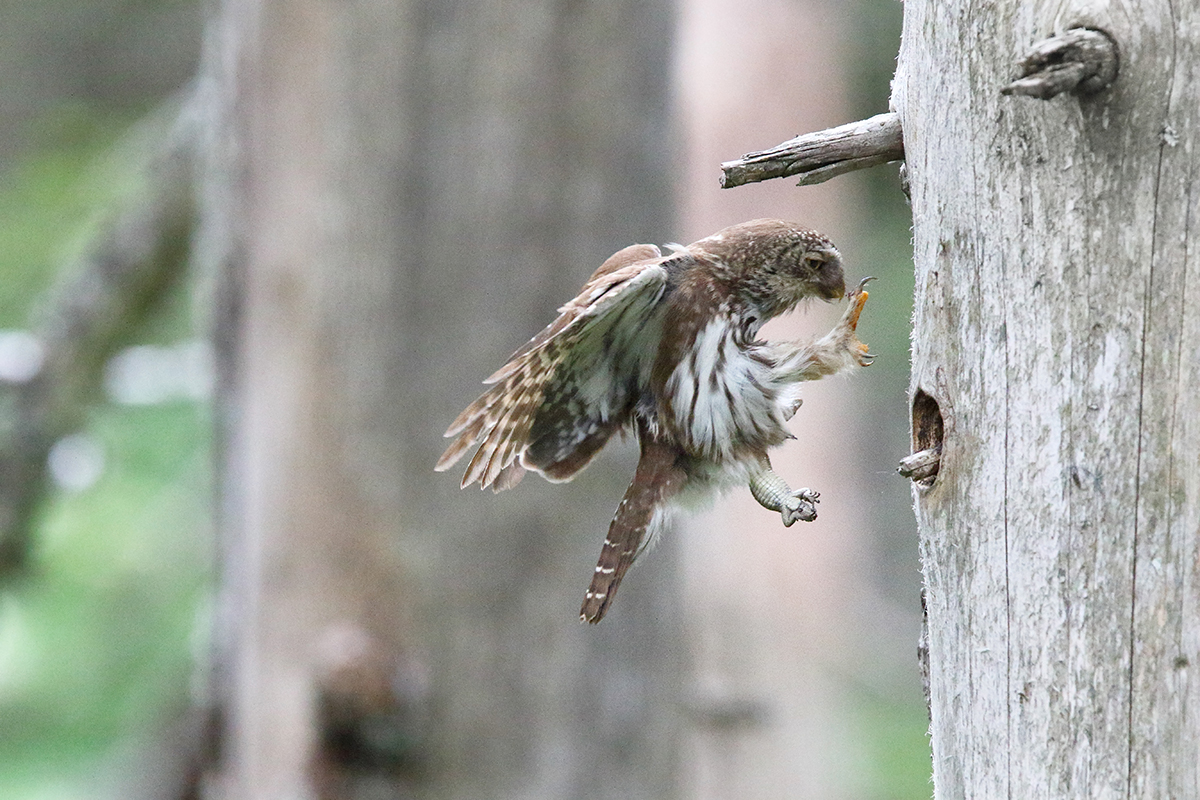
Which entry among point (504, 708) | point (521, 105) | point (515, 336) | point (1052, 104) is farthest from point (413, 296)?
point (1052, 104)

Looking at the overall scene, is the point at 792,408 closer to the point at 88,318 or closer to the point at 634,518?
the point at 634,518

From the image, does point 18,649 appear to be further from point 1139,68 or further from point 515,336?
point 1139,68

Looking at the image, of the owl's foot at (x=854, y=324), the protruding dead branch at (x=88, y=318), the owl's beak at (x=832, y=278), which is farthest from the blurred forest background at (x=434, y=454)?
the owl's foot at (x=854, y=324)

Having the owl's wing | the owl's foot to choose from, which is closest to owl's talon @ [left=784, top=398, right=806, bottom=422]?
the owl's foot

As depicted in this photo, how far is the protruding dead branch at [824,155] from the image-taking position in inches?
75.5

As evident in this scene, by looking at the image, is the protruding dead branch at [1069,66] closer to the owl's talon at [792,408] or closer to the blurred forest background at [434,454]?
the owl's talon at [792,408]

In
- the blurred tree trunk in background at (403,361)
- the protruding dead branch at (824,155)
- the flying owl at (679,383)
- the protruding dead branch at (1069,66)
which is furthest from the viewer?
the blurred tree trunk in background at (403,361)

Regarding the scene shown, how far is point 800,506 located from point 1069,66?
990mm

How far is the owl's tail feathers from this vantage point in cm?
236

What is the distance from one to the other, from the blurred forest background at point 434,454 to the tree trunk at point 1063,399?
321 centimetres

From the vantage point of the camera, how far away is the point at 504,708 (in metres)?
5.18

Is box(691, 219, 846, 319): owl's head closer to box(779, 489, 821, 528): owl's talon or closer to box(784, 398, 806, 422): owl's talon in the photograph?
box(784, 398, 806, 422): owl's talon

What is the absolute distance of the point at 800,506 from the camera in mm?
2396

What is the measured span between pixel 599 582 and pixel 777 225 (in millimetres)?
800
